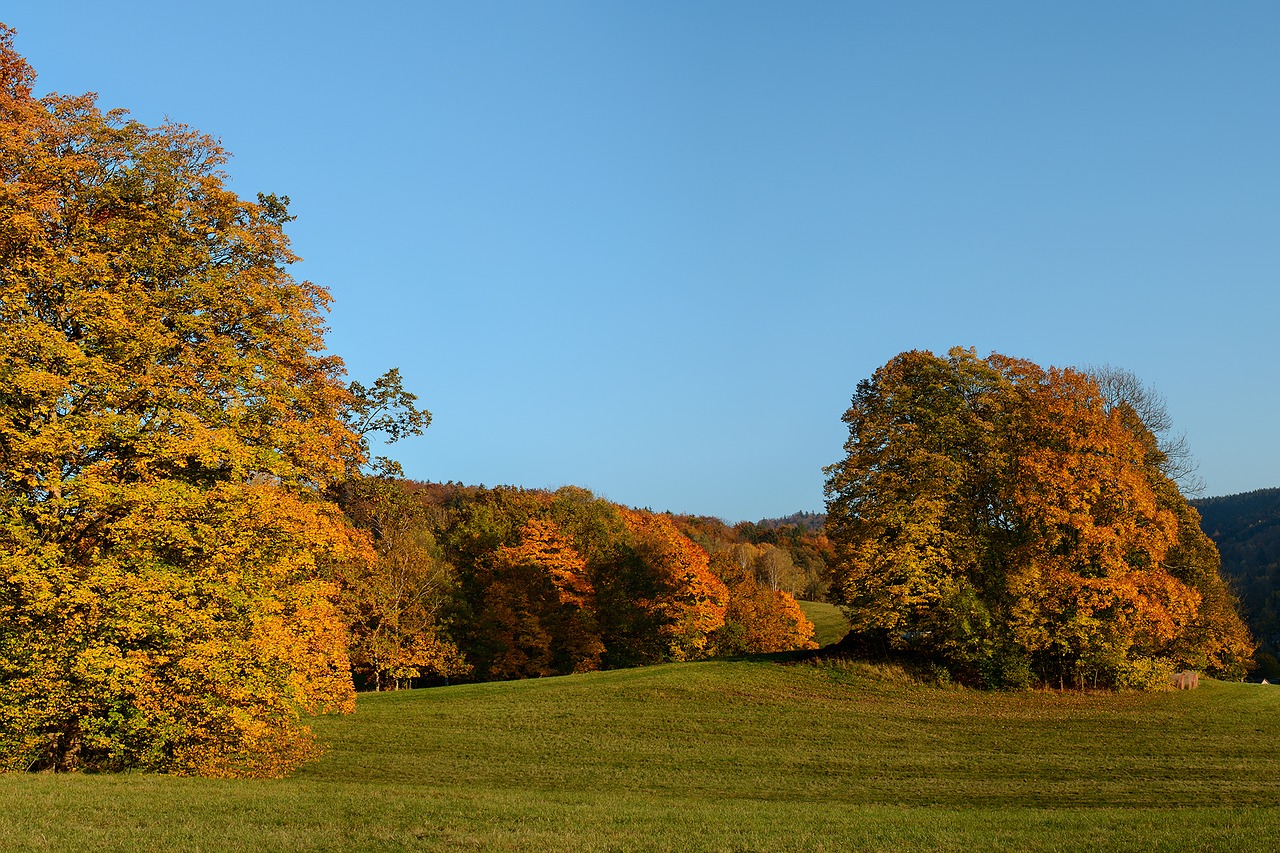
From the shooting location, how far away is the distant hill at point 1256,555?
116m

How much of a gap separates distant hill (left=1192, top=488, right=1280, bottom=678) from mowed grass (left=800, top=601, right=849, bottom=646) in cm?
4231

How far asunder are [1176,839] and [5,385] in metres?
25.2

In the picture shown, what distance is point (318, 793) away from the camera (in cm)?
2053

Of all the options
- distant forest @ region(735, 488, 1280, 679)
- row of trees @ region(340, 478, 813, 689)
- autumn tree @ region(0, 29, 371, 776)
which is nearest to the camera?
autumn tree @ region(0, 29, 371, 776)

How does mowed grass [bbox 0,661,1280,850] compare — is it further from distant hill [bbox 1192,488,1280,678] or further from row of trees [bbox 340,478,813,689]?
distant hill [bbox 1192,488,1280,678]

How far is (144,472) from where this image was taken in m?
21.8

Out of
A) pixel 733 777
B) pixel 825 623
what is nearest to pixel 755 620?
pixel 825 623

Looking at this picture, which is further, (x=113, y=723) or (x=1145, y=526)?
(x=1145, y=526)

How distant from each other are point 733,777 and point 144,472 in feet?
57.0

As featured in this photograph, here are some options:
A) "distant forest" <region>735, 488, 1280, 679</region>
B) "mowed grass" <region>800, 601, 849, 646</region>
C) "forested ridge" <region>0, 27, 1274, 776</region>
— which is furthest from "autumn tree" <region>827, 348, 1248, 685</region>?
"distant forest" <region>735, 488, 1280, 679</region>

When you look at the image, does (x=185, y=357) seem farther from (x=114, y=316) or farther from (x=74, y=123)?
(x=74, y=123)

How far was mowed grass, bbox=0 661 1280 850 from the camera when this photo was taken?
15891mm

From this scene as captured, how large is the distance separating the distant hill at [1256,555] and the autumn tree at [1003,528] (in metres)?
67.1

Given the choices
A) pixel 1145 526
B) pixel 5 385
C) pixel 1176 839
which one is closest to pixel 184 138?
pixel 5 385
